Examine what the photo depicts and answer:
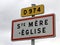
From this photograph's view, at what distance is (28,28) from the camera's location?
3045 cm

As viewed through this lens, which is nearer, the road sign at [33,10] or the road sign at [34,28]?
the road sign at [34,28]

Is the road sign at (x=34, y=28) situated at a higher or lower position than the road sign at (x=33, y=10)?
lower

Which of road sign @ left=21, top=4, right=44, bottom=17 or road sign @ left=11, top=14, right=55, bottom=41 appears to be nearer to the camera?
road sign @ left=11, top=14, right=55, bottom=41

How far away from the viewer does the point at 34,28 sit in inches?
1190

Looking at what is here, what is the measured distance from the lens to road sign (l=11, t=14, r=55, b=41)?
29.8 metres

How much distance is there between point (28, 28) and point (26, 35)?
375 mm

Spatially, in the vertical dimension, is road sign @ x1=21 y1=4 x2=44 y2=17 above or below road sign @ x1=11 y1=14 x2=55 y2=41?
above

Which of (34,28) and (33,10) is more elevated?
(33,10)

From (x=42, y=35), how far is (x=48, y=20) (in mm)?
815

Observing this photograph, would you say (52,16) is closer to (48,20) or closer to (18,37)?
(48,20)

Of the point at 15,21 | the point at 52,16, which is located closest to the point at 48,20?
the point at 52,16

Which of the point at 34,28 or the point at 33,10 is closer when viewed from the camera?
the point at 34,28

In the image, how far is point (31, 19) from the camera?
30.6 metres

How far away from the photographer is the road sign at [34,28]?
29750mm
